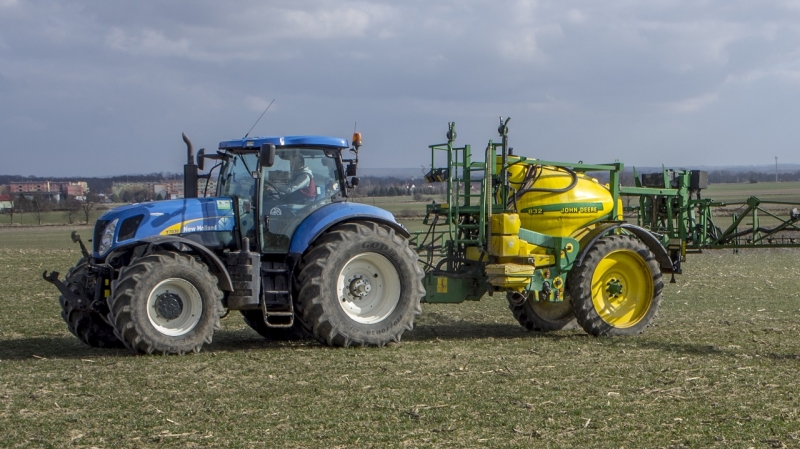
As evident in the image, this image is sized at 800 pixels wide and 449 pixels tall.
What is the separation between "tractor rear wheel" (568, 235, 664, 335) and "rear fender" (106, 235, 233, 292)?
439 cm

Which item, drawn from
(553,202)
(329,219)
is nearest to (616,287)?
(553,202)

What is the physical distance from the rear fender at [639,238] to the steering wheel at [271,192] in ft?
12.8

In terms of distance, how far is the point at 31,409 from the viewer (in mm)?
7176

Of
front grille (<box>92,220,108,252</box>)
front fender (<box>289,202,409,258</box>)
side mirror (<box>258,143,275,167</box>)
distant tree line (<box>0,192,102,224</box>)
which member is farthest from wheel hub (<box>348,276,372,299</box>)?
distant tree line (<box>0,192,102,224</box>)

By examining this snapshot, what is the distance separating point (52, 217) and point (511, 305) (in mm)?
59479

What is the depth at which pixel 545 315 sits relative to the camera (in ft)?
39.9

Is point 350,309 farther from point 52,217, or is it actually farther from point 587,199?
point 52,217

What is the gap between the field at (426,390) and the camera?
639cm

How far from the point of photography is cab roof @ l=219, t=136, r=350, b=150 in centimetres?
1042

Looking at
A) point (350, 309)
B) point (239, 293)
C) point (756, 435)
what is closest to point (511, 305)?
point (350, 309)

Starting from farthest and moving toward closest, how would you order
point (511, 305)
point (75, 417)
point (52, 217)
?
point (52, 217) → point (511, 305) → point (75, 417)

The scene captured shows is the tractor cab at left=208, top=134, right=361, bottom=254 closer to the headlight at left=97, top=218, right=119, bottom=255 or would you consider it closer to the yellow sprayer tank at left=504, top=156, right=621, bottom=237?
the headlight at left=97, top=218, right=119, bottom=255

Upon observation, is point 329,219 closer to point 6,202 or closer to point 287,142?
point 287,142

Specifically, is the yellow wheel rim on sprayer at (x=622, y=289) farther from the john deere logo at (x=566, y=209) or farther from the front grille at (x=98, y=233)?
the front grille at (x=98, y=233)
